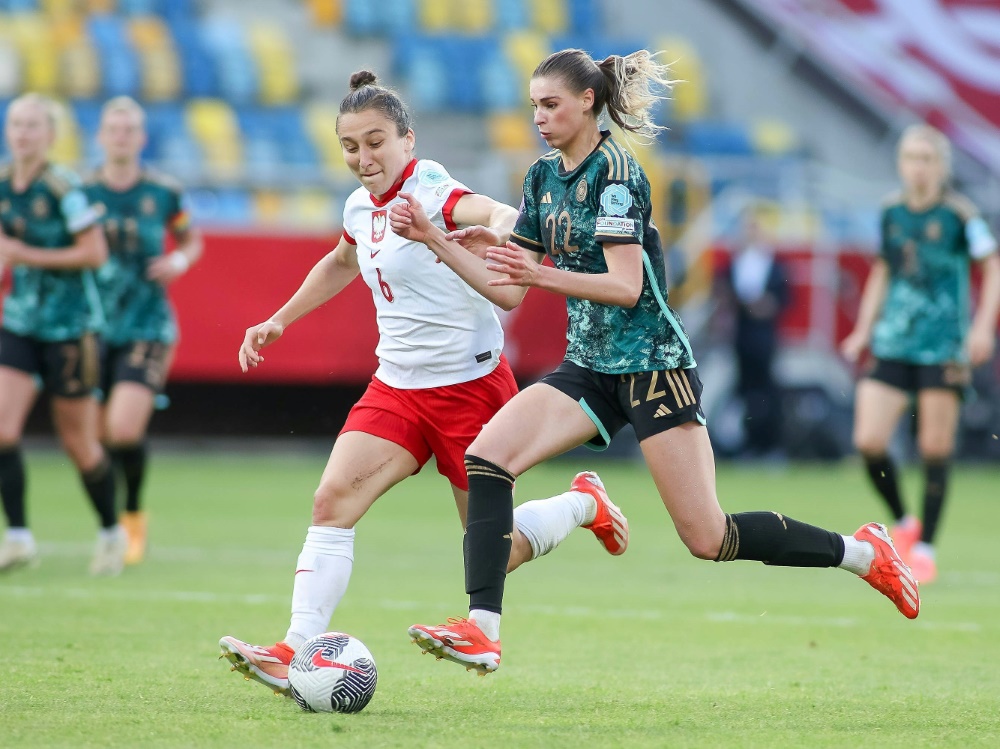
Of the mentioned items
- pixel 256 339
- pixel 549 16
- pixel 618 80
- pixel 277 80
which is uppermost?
pixel 549 16

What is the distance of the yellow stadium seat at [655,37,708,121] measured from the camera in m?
22.8

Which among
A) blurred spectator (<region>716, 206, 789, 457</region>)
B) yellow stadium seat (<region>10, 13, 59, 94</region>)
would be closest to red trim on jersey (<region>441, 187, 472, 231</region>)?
blurred spectator (<region>716, 206, 789, 457</region>)

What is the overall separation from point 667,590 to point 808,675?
277 centimetres

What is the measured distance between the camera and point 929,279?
9609mm

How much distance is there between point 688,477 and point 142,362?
207 inches

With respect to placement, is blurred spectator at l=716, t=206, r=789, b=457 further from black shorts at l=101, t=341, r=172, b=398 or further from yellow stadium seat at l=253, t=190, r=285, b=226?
black shorts at l=101, t=341, r=172, b=398

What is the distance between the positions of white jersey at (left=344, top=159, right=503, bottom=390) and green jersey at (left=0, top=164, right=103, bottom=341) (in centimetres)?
374

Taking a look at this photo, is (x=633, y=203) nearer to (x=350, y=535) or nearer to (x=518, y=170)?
(x=350, y=535)

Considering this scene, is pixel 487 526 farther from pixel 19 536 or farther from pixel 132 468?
pixel 132 468

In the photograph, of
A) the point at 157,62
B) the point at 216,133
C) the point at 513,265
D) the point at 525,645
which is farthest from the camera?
the point at 157,62

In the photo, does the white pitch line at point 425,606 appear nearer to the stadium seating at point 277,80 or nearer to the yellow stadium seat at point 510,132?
the stadium seating at point 277,80

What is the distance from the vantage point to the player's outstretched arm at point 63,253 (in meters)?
8.67

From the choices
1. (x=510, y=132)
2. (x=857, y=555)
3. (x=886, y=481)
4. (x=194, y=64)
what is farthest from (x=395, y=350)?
(x=194, y=64)

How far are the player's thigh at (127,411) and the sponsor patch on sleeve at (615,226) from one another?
5194 millimetres
